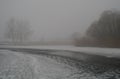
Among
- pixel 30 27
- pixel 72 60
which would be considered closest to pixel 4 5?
pixel 30 27

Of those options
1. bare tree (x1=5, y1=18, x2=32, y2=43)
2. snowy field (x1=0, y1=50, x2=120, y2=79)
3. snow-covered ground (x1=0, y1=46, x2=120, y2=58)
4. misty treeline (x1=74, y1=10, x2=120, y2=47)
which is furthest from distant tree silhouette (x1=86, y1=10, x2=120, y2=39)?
bare tree (x1=5, y1=18, x2=32, y2=43)

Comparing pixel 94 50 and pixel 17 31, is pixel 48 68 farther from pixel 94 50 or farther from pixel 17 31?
pixel 17 31

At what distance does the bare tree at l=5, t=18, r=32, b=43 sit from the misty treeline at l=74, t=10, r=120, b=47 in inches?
41.1

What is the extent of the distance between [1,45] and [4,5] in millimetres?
880

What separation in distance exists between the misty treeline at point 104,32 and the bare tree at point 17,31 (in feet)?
3.43

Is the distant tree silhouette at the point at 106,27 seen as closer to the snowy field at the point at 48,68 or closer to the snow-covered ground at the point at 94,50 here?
the snow-covered ground at the point at 94,50

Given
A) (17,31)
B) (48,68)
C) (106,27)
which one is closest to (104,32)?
(106,27)

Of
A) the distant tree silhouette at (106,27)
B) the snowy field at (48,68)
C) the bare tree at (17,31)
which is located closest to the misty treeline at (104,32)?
the distant tree silhouette at (106,27)

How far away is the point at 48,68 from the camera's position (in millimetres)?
2391

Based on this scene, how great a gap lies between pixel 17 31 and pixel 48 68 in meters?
1.22

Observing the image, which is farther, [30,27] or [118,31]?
[30,27]

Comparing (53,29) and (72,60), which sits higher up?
(53,29)

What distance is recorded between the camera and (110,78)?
2.03 m

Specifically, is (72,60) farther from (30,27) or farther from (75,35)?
(30,27)
